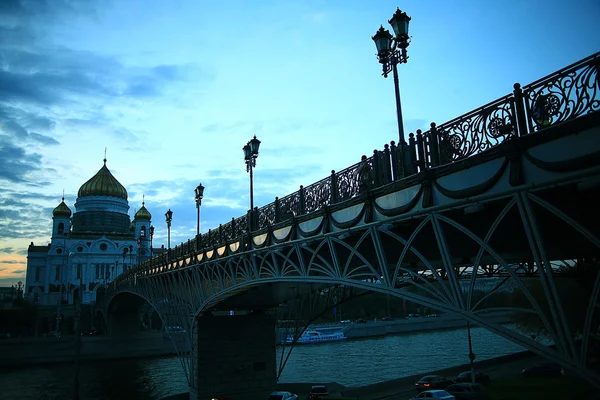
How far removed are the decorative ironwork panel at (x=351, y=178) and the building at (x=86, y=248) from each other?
249 feet

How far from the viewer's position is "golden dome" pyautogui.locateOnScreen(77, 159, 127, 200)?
3858 inches

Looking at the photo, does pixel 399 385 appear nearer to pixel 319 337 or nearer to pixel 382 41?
pixel 382 41

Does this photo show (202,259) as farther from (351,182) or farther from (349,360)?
(349,360)

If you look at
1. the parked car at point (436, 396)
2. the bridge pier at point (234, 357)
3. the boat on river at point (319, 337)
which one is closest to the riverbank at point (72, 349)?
the boat on river at point (319, 337)

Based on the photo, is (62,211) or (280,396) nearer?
(280,396)

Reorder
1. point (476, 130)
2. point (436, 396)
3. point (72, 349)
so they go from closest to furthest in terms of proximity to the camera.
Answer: point (476, 130)
point (436, 396)
point (72, 349)

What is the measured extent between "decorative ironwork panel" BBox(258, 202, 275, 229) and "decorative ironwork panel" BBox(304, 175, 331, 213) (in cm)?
255

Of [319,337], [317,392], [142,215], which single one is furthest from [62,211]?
[317,392]

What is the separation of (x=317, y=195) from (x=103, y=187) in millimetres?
94786

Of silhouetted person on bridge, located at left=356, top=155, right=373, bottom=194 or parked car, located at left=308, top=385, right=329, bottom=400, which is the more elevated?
silhouetted person on bridge, located at left=356, top=155, right=373, bottom=194

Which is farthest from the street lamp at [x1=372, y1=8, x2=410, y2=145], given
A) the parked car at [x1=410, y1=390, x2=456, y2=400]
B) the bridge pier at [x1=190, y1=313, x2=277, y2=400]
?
the bridge pier at [x1=190, y1=313, x2=277, y2=400]

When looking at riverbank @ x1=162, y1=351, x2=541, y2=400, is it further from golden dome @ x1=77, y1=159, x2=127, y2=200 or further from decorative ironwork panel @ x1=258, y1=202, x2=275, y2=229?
golden dome @ x1=77, y1=159, x2=127, y2=200

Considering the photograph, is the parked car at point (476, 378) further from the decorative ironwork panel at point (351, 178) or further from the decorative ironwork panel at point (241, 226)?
the decorative ironwork panel at point (351, 178)

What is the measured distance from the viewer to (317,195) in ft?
43.7
